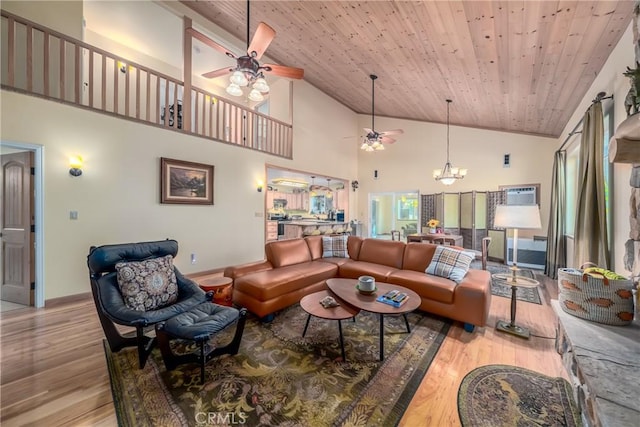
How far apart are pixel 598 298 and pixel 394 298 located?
4.67 ft

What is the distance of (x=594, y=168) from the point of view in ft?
8.38

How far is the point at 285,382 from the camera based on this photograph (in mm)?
1912

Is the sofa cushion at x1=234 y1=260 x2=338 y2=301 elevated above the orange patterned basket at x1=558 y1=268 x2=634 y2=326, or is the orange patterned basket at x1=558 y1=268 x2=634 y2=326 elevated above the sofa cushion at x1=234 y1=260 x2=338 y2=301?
the orange patterned basket at x1=558 y1=268 x2=634 y2=326

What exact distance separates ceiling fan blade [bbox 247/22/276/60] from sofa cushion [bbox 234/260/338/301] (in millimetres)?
2752

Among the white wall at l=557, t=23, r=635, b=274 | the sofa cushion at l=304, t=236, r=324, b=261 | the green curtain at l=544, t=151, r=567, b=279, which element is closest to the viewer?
the white wall at l=557, t=23, r=635, b=274

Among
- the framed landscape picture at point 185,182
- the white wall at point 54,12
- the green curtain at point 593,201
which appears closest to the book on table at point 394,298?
the green curtain at point 593,201

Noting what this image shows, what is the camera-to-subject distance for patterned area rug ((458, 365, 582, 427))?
1586 mm

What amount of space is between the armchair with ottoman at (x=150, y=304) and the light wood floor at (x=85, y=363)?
0.35 metres

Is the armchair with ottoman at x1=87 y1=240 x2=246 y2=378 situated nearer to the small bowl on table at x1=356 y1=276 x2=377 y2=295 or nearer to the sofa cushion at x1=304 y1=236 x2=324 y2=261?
the small bowl on table at x1=356 y1=276 x2=377 y2=295

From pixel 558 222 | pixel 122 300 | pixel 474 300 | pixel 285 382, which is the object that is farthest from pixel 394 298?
pixel 558 222

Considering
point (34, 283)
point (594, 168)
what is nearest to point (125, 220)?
point (34, 283)

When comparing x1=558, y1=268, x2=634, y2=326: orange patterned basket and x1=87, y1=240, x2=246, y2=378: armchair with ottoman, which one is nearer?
x1=558, y1=268, x2=634, y2=326: orange patterned basket

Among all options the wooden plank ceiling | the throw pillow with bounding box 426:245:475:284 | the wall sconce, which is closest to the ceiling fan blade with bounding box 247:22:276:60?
the wooden plank ceiling

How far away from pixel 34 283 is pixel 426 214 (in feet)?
26.6
